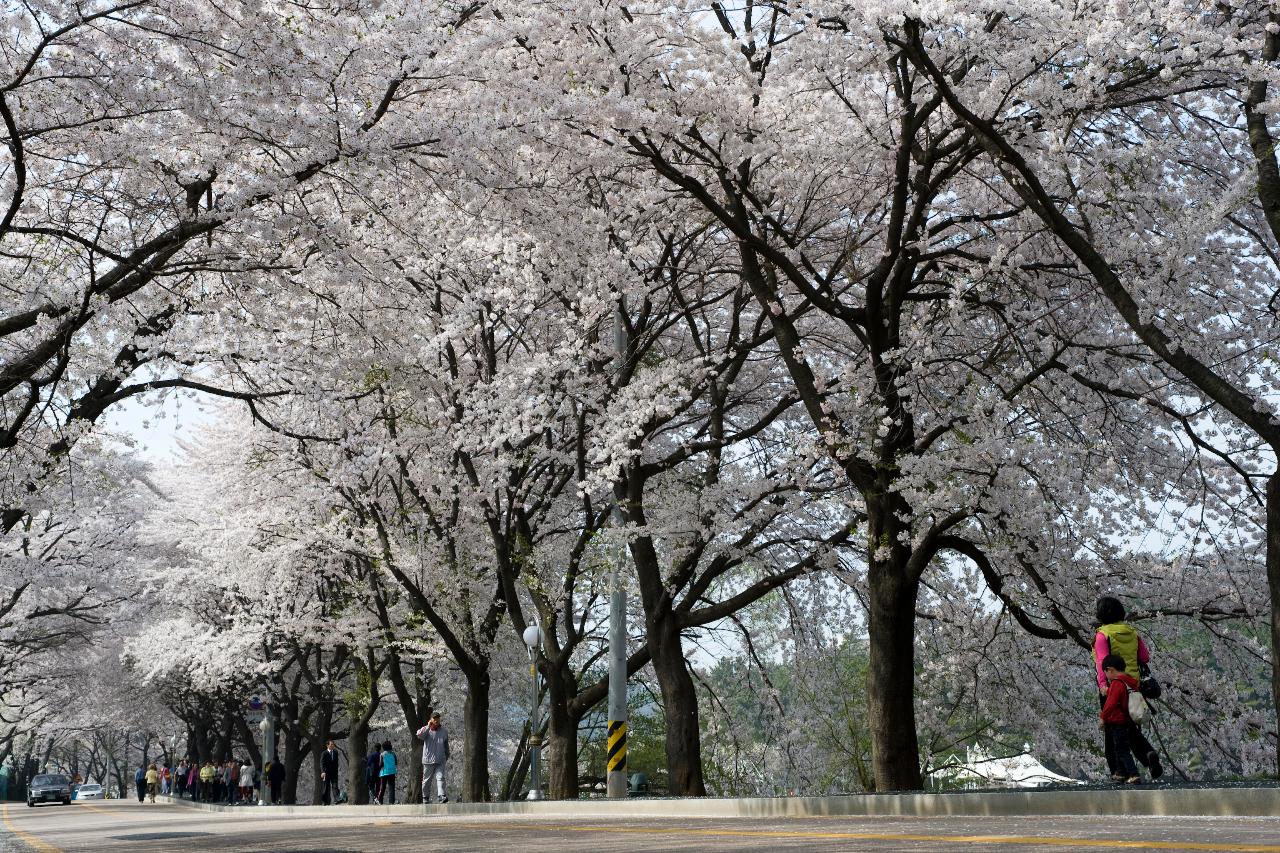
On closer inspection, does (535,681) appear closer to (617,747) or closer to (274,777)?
(617,747)

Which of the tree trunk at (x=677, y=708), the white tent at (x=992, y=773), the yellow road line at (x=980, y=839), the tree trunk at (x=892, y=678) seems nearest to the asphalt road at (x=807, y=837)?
the yellow road line at (x=980, y=839)

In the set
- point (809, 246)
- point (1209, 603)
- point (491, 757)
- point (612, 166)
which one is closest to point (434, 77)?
point (612, 166)

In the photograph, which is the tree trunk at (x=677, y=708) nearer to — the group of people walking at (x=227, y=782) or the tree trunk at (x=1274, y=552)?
the tree trunk at (x=1274, y=552)

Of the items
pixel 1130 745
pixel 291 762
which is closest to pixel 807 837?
pixel 1130 745

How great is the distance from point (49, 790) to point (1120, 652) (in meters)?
58.6

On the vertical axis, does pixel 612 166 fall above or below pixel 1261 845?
above

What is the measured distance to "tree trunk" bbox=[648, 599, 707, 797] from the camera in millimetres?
20594

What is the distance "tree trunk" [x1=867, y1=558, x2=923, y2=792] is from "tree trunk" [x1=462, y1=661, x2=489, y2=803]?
438 inches

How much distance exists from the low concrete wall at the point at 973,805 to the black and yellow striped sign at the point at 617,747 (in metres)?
0.74

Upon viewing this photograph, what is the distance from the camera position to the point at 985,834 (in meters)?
7.73

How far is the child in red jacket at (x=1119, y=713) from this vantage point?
1151cm

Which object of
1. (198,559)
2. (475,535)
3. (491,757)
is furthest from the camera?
(491,757)

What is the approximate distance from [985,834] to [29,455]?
13.2 meters

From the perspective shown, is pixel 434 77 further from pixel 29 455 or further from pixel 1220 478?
pixel 1220 478
